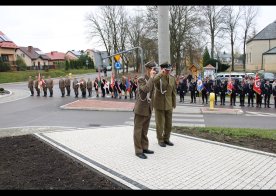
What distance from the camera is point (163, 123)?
749cm

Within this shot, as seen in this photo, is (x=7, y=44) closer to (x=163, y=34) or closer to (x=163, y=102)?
(x=163, y=34)

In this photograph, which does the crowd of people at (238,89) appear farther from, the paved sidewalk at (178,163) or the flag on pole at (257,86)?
the paved sidewalk at (178,163)

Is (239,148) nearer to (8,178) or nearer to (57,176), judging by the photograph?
(57,176)

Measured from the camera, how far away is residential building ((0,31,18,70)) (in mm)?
57591

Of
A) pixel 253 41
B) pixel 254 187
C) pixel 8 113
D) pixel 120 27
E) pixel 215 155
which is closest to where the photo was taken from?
pixel 254 187

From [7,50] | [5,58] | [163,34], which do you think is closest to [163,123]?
[163,34]

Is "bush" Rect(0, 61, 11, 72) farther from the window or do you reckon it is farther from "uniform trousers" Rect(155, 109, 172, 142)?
"uniform trousers" Rect(155, 109, 172, 142)

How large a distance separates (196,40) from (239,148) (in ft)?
89.1

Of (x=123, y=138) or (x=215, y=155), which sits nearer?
(x=215, y=155)

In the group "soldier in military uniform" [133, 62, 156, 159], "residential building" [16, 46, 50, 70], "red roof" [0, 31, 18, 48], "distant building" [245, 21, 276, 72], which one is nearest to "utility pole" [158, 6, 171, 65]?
"soldier in military uniform" [133, 62, 156, 159]

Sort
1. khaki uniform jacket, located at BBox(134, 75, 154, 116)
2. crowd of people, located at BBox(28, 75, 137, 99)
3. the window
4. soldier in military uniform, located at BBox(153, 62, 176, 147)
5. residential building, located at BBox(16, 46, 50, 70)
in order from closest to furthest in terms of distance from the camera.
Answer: khaki uniform jacket, located at BBox(134, 75, 154, 116) < soldier in military uniform, located at BBox(153, 62, 176, 147) < crowd of people, located at BBox(28, 75, 137, 99) < the window < residential building, located at BBox(16, 46, 50, 70)

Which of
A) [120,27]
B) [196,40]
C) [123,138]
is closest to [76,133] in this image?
[123,138]

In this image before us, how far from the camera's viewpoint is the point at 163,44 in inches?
409

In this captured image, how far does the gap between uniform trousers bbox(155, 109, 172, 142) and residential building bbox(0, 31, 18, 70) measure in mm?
53805
